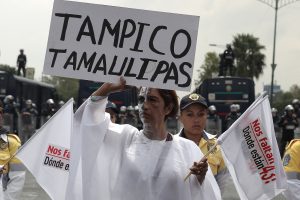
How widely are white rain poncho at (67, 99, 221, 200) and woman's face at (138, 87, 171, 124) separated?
0.10 m

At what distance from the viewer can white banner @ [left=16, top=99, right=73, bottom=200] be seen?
6.60 m

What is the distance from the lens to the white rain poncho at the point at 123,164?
3811mm

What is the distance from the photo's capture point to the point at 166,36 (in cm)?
424

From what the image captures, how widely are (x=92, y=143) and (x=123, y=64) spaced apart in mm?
531

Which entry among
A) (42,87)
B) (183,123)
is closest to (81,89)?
(42,87)

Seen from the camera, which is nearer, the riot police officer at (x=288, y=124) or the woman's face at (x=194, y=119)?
the woman's face at (x=194, y=119)

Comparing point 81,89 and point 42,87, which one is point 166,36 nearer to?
point 81,89

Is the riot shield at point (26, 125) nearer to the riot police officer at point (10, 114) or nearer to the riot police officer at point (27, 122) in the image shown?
the riot police officer at point (27, 122)

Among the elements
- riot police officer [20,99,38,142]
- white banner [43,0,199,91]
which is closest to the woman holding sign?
white banner [43,0,199,91]

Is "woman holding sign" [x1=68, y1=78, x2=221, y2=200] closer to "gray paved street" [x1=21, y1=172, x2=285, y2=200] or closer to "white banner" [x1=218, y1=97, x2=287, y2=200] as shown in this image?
"white banner" [x1=218, y1=97, x2=287, y2=200]

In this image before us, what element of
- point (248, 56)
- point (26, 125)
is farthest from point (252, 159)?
point (248, 56)

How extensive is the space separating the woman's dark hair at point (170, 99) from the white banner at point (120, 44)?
0.05m

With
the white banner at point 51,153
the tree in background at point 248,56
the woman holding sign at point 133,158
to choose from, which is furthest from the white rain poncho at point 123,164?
the tree in background at point 248,56

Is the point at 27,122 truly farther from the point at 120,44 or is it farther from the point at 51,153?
the point at 120,44
